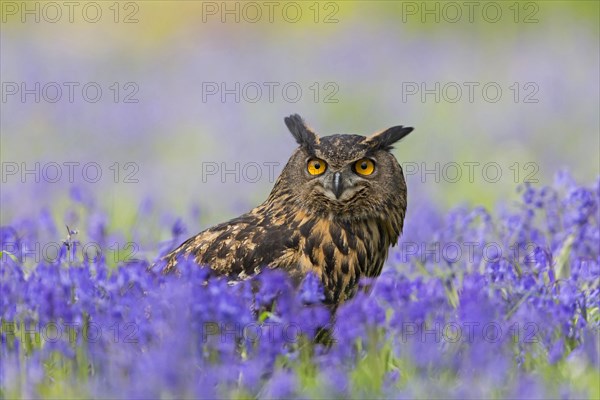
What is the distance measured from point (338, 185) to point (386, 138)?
489 millimetres

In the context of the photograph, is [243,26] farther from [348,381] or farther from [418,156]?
[348,381]

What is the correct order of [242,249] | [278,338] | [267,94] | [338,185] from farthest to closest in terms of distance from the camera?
[267,94]
[338,185]
[242,249]
[278,338]

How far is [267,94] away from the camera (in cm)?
1689

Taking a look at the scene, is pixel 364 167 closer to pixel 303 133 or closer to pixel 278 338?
pixel 303 133

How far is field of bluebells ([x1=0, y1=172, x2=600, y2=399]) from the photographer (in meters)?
4.11

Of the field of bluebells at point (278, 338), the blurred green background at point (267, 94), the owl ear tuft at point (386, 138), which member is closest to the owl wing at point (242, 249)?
the field of bluebells at point (278, 338)

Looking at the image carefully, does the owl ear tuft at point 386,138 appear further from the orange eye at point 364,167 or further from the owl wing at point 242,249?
the owl wing at point 242,249

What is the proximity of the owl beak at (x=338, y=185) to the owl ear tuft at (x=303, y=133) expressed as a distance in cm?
23

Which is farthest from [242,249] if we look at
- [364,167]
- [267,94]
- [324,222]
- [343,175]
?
[267,94]

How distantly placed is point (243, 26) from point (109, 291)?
17.9m

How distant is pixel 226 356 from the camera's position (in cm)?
428

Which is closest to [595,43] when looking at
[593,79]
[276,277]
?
[593,79]

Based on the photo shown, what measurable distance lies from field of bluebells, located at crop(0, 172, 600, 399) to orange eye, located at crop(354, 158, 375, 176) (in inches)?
40.6

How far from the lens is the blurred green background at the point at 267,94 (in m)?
11.4
